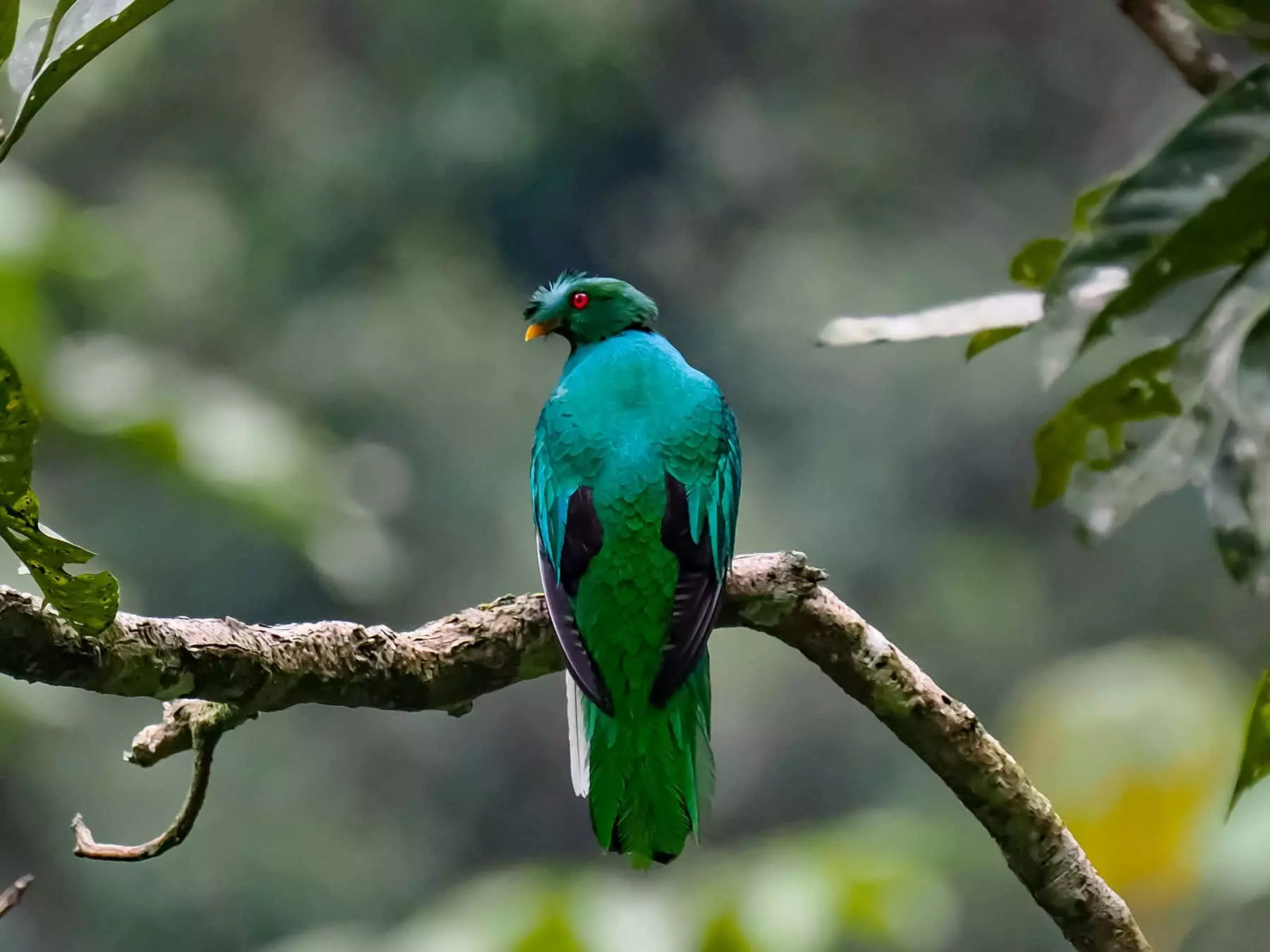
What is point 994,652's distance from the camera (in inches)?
281

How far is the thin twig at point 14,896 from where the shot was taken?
1.22m

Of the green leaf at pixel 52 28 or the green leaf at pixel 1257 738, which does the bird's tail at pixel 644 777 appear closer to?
the green leaf at pixel 1257 738

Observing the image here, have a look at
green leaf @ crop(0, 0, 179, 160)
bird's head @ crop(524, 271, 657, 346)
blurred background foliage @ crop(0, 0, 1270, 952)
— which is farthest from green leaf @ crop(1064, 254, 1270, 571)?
blurred background foliage @ crop(0, 0, 1270, 952)

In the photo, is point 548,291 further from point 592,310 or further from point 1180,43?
point 1180,43

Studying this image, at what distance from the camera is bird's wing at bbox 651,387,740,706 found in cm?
181

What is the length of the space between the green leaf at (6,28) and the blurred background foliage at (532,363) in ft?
15.0

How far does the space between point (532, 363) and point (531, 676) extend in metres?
5.06

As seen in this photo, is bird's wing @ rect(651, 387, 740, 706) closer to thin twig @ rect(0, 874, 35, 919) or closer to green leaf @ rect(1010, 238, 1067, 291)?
green leaf @ rect(1010, 238, 1067, 291)

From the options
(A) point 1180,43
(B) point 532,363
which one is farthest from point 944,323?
(B) point 532,363

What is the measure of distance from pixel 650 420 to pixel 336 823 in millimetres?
5321

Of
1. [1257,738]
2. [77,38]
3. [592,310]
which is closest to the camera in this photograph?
[77,38]

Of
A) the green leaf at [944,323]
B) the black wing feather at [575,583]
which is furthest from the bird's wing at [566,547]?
the green leaf at [944,323]

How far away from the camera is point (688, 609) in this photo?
183 cm

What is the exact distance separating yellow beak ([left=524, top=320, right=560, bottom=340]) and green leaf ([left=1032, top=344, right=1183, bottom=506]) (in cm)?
124
